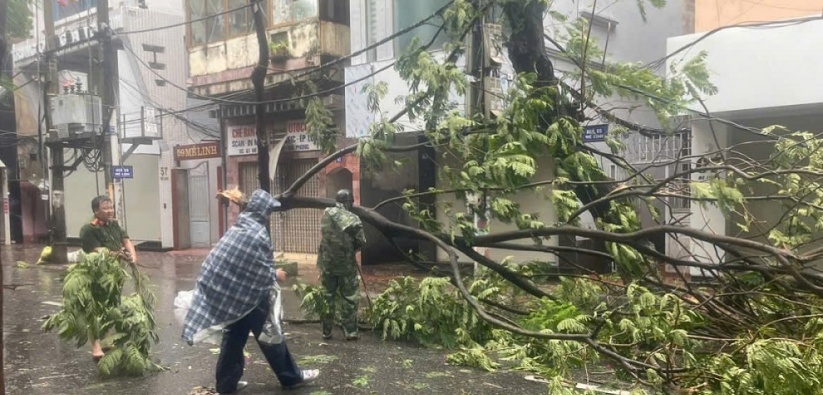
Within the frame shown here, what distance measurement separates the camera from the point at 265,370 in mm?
5426

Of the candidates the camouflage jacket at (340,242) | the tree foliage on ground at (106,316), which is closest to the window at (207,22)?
the camouflage jacket at (340,242)

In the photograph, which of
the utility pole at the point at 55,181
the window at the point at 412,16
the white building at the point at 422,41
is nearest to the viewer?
the white building at the point at 422,41

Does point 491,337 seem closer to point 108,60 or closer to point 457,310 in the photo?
point 457,310

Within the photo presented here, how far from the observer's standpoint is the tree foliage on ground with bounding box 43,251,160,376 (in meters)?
5.07

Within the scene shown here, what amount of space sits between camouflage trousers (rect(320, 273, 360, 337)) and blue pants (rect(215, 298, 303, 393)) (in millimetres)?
1755

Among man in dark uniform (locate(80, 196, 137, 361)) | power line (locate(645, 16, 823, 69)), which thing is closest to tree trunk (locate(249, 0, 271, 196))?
man in dark uniform (locate(80, 196, 137, 361))

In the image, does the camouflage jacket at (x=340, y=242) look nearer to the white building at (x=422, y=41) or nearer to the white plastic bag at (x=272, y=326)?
the white plastic bag at (x=272, y=326)

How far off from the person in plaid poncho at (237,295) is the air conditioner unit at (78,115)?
42.5ft

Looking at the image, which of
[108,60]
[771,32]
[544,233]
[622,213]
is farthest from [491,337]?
[108,60]

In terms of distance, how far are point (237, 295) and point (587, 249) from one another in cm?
328

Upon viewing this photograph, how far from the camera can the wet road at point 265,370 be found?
16.0 feet

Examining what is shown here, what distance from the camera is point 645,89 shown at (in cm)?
694

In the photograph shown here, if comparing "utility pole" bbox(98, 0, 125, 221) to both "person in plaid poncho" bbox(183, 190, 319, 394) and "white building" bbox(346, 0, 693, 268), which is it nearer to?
"white building" bbox(346, 0, 693, 268)

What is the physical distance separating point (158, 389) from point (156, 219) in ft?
50.6
